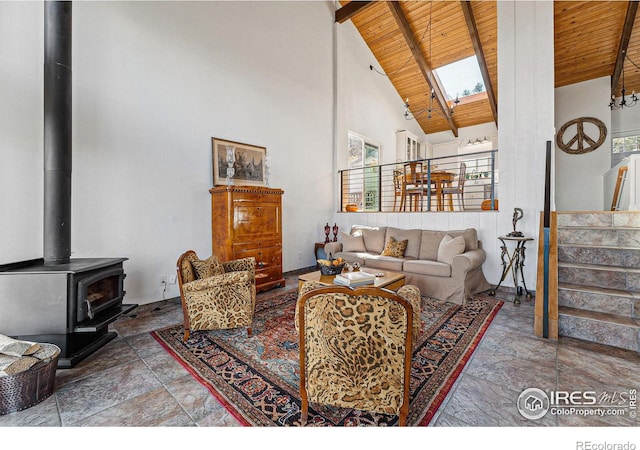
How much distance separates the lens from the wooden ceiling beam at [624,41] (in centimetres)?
454

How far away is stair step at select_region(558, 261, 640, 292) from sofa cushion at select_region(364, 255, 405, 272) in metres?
1.84

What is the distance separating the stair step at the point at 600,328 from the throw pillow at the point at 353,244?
9.25 feet

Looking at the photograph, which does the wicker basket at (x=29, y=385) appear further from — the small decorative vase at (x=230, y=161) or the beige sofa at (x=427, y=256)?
the beige sofa at (x=427, y=256)

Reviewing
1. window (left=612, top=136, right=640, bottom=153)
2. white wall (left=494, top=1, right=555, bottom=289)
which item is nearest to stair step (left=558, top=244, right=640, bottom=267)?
white wall (left=494, top=1, right=555, bottom=289)

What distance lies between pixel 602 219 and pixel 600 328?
1.67 metres

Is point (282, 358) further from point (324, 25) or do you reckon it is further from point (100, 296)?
point (324, 25)

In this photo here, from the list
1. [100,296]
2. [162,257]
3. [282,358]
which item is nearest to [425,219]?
[282,358]

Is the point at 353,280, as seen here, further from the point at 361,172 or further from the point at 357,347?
the point at 361,172

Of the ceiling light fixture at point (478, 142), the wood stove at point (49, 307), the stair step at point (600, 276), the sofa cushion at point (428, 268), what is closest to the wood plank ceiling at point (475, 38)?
the ceiling light fixture at point (478, 142)

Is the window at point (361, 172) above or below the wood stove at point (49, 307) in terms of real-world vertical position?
above

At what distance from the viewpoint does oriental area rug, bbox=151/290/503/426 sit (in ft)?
5.32

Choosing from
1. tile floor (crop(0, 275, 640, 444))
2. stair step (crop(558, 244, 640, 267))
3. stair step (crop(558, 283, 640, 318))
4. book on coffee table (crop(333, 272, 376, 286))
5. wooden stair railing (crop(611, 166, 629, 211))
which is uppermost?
wooden stair railing (crop(611, 166, 629, 211))

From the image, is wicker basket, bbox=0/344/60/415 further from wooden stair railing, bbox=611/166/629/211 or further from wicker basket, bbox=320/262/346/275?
wooden stair railing, bbox=611/166/629/211

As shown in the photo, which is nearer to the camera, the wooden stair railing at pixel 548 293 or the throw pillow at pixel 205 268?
the wooden stair railing at pixel 548 293
